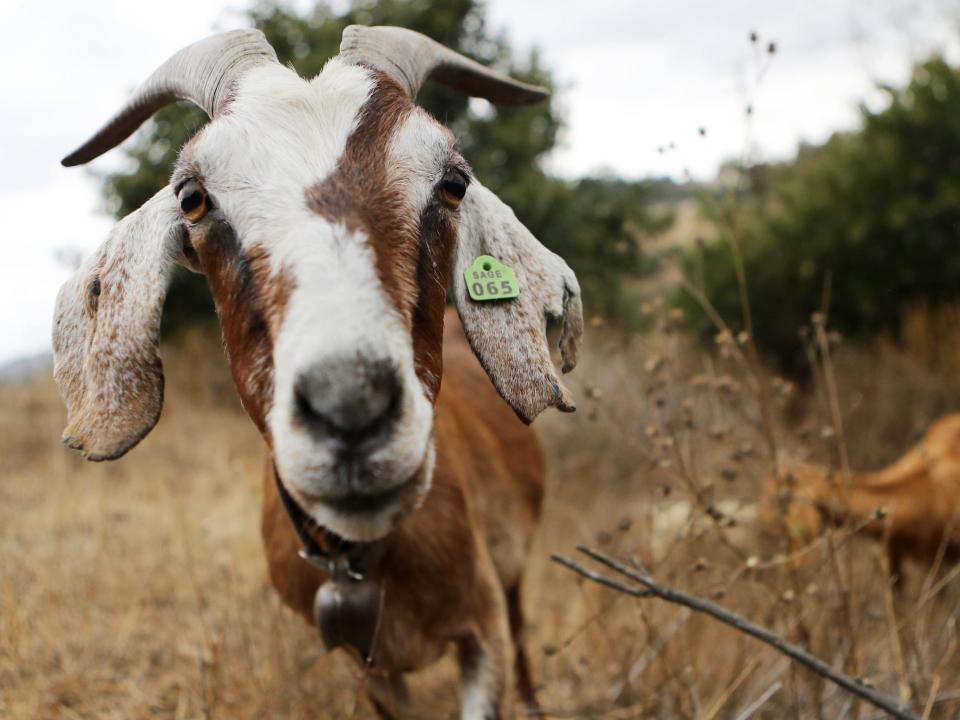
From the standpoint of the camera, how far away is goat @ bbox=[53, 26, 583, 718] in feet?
4.79

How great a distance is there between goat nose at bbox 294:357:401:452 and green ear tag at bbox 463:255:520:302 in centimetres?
66

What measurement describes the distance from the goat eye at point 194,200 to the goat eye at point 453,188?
0.55 metres

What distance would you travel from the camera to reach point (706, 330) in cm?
1011

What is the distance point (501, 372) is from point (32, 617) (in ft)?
9.95

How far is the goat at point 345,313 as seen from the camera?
4.79ft

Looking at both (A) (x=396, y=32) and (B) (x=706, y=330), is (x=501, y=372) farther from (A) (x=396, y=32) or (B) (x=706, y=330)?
(B) (x=706, y=330)

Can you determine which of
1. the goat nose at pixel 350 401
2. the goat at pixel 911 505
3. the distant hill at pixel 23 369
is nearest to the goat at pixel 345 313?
the goat nose at pixel 350 401

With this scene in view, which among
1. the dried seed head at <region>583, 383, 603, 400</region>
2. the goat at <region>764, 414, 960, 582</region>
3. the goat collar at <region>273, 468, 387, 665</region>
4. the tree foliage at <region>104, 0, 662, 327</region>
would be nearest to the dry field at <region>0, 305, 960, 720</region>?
the dried seed head at <region>583, 383, 603, 400</region>

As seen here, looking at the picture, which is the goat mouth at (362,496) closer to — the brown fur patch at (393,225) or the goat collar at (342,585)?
the brown fur patch at (393,225)

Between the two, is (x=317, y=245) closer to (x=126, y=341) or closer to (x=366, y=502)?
(x=366, y=502)

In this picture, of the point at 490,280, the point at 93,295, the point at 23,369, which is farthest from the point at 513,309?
the point at 23,369

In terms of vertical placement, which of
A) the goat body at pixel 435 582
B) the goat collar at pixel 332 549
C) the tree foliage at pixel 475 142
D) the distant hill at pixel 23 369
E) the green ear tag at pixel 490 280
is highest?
the green ear tag at pixel 490 280

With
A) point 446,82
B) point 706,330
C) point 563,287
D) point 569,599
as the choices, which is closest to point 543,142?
point 706,330

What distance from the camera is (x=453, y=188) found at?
2010 millimetres
